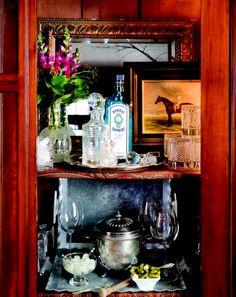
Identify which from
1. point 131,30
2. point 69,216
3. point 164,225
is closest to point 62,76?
point 131,30

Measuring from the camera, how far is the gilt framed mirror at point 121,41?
5.31ft

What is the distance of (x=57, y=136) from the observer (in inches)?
61.8

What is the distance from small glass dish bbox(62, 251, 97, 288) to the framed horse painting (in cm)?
45

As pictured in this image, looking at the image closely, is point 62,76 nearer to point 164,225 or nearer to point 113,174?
point 113,174

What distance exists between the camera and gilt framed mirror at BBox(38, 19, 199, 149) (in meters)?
1.62

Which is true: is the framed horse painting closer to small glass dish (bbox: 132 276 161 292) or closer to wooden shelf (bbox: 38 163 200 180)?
wooden shelf (bbox: 38 163 200 180)

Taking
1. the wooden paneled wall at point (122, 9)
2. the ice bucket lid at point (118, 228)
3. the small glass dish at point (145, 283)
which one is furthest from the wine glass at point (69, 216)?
the wooden paneled wall at point (122, 9)

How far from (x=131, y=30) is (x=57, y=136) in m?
0.47

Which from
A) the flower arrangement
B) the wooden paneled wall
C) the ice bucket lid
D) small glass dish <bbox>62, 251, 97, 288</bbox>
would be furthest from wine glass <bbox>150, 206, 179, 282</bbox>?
the wooden paneled wall

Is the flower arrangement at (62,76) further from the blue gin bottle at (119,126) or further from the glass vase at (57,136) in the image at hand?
the blue gin bottle at (119,126)

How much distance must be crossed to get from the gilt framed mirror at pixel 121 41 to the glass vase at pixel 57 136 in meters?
0.18

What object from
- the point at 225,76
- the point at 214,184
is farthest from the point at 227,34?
the point at 214,184

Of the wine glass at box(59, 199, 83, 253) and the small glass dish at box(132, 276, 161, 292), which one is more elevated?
the wine glass at box(59, 199, 83, 253)

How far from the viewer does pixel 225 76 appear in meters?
1.21
